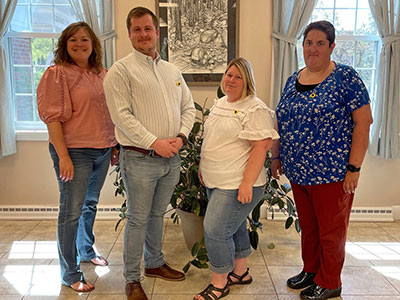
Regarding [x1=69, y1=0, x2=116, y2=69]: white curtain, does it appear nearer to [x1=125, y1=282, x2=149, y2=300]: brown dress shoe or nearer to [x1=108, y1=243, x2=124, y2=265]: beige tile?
[x1=108, y1=243, x2=124, y2=265]: beige tile

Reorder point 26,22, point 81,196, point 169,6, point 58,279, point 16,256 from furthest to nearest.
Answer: point 26,22
point 169,6
point 16,256
point 58,279
point 81,196

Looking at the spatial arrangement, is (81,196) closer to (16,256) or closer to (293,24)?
(16,256)

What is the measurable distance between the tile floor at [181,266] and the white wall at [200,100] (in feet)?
0.83

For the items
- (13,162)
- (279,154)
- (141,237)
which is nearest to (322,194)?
(279,154)

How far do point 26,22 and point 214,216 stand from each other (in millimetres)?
2564

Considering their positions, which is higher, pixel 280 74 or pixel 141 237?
pixel 280 74

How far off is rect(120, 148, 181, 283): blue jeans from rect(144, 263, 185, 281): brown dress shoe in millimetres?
246

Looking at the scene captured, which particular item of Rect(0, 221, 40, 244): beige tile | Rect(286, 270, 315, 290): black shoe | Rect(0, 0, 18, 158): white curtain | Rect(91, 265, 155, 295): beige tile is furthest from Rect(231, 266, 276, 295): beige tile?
Rect(0, 0, 18, 158): white curtain

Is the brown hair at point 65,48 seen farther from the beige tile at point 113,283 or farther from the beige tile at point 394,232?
the beige tile at point 394,232

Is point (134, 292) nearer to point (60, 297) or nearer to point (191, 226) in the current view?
point (60, 297)

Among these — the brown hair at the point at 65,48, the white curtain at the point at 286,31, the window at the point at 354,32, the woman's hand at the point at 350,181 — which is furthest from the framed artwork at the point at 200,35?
the woman's hand at the point at 350,181

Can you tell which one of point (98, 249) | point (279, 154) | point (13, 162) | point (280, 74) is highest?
point (280, 74)

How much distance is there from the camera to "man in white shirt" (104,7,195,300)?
1.77 meters

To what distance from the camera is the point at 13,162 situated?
3.23 meters
